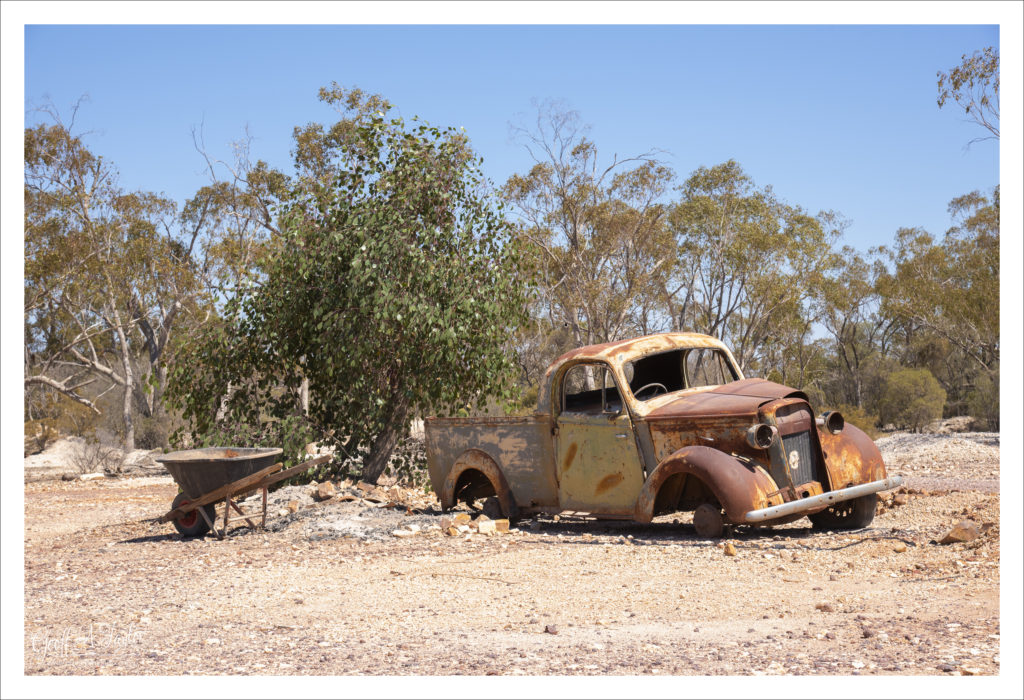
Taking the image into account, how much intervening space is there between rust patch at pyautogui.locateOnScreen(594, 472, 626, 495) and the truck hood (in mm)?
624

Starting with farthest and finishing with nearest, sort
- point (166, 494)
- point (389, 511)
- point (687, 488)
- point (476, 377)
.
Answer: point (166, 494) < point (476, 377) < point (389, 511) < point (687, 488)

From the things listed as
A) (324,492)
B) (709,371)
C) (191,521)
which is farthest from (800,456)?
(191,521)

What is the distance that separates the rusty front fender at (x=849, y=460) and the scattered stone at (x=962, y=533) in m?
1.09

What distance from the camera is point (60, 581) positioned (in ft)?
24.1

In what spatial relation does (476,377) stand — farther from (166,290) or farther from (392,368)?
(166,290)

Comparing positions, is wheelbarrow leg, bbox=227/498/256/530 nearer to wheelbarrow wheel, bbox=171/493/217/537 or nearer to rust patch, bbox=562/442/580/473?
wheelbarrow wheel, bbox=171/493/217/537

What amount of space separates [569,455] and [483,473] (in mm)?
1258

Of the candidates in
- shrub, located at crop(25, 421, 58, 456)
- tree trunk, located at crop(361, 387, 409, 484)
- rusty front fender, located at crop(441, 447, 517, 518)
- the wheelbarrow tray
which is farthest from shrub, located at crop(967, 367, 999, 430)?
shrub, located at crop(25, 421, 58, 456)

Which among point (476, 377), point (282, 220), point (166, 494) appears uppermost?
point (282, 220)

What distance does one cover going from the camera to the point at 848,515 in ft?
27.5

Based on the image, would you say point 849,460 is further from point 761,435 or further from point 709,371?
point 709,371

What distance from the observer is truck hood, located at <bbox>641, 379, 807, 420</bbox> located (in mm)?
7950

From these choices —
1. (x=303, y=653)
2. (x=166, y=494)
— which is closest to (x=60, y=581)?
(x=303, y=653)

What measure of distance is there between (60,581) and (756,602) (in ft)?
17.2
